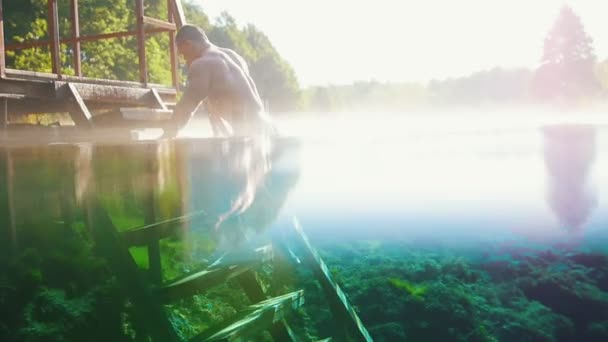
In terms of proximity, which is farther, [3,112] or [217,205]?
[3,112]

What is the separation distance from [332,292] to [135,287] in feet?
3.40

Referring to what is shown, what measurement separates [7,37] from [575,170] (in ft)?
64.0

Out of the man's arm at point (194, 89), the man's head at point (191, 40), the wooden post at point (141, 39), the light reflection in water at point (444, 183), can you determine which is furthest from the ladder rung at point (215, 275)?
the wooden post at point (141, 39)

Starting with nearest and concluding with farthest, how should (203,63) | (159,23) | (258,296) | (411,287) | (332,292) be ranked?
(258,296)
(332,292)
(203,63)
(159,23)
(411,287)

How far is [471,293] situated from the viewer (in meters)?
10.5

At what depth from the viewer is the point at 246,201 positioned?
2297mm

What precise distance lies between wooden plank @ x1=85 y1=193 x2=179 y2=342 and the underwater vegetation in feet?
22.4

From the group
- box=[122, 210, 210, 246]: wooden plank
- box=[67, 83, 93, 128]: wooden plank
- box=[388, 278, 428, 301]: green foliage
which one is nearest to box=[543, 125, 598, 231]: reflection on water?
box=[122, 210, 210, 246]: wooden plank

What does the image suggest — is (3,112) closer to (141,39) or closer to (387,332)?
(141,39)

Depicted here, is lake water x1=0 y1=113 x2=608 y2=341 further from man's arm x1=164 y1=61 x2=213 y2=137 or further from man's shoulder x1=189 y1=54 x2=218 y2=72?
man's shoulder x1=189 y1=54 x2=218 y2=72

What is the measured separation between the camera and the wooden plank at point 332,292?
93.2 inches

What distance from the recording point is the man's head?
4.64 metres

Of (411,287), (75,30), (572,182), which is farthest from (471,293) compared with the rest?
(75,30)

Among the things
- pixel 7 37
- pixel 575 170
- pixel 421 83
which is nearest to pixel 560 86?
pixel 7 37
